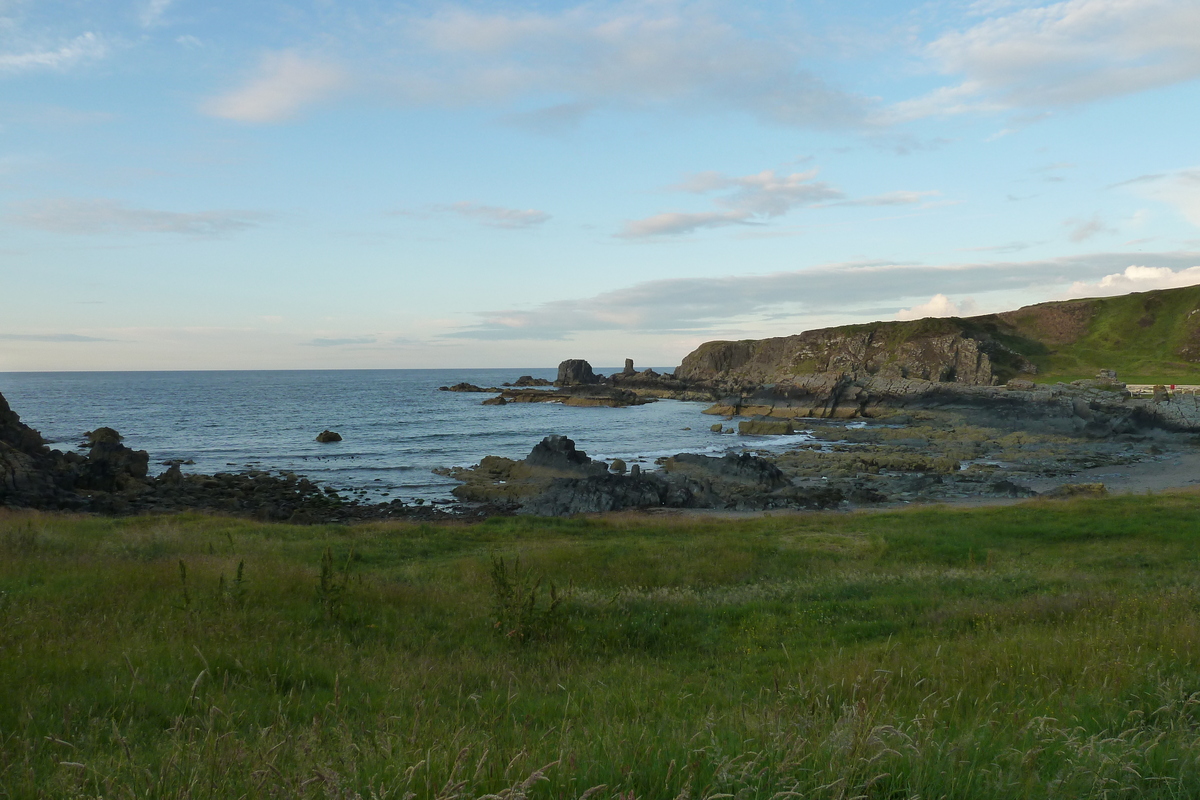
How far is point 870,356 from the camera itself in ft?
411

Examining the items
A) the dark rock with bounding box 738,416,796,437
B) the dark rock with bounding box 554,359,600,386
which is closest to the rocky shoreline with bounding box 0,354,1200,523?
the dark rock with bounding box 738,416,796,437

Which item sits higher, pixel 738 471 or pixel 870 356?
pixel 870 356

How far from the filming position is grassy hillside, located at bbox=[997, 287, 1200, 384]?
335 feet

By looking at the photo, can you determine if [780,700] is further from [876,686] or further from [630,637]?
[630,637]

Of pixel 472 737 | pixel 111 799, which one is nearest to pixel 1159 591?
pixel 472 737

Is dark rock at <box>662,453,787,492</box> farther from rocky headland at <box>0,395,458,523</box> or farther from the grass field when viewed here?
the grass field

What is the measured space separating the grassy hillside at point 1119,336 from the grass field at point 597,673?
104395 millimetres

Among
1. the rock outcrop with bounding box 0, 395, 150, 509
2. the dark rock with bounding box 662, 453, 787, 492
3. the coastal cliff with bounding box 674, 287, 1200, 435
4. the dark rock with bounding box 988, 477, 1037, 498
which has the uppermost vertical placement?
the coastal cliff with bounding box 674, 287, 1200, 435

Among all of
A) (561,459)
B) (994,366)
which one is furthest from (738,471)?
(994,366)

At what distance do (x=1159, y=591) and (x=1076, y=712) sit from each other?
7.17m

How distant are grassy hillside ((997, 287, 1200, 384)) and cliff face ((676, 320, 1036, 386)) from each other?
8.40 m

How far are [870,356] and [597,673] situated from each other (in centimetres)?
12844

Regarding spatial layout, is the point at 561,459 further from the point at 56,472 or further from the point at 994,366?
the point at 994,366

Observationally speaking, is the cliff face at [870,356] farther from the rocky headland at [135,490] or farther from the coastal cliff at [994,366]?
the rocky headland at [135,490]
